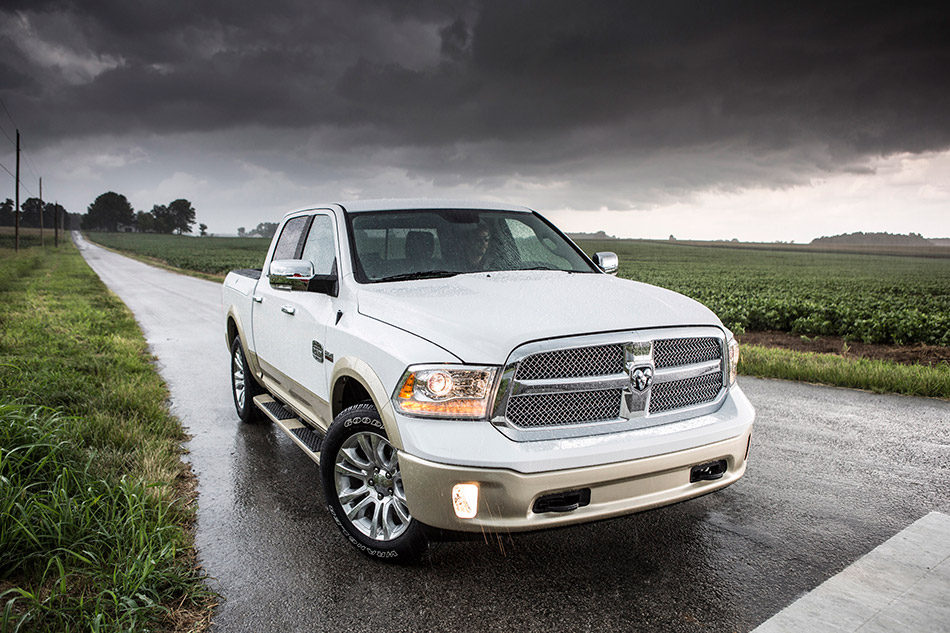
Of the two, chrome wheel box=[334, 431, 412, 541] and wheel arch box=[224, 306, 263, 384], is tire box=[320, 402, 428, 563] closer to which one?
chrome wheel box=[334, 431, 412, 541]

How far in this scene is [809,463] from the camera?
4.83 m

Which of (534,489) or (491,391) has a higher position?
(491,391)

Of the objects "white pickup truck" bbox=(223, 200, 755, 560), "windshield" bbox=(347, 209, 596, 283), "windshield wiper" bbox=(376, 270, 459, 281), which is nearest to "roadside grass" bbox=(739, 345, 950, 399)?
"windshield" bbox=(347, 209, 596, 283)

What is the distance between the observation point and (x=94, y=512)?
11.4 feet

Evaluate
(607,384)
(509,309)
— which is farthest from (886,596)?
(509,309)

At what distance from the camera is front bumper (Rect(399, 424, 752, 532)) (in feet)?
8.97

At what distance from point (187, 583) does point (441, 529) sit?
4.17 ft

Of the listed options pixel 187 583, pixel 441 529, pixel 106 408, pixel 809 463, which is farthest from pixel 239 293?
pixel 809 463

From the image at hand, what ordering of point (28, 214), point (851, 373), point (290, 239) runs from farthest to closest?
point (28, 214) < point (851, 373) < point (290, 239)

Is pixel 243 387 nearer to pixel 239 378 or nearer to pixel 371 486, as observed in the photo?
pixel 239 378

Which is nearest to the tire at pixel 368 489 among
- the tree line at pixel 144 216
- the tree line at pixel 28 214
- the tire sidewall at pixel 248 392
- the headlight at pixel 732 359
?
the headlight at pixel 732 359

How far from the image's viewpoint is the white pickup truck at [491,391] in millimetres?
2803

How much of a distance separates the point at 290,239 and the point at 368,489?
2697 mm

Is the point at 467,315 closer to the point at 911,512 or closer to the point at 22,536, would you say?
the point at 22,536
